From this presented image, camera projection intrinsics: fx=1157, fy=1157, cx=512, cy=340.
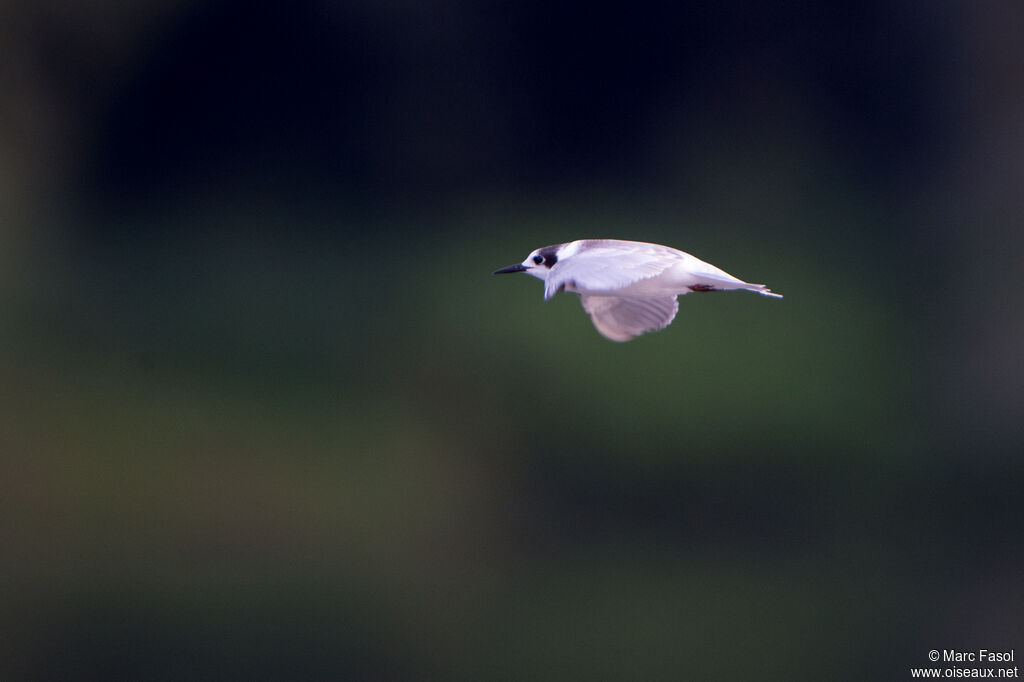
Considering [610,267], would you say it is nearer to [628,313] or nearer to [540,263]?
[540,263]

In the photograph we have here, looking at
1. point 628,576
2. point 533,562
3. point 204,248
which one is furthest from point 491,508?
point 204,248

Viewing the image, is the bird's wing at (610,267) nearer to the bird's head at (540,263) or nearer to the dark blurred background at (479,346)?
the bird's head at (540,263)

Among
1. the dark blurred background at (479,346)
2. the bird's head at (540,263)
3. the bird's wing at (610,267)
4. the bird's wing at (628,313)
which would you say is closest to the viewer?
the bird's wing at (610,267)

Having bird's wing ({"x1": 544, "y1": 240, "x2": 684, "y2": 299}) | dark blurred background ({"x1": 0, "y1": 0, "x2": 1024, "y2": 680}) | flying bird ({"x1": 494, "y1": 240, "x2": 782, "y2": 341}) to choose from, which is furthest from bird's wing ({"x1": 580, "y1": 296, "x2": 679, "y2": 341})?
dark blurred background ({"x1": 0, "y1": 0, "x2": 1024, "y2": 680})

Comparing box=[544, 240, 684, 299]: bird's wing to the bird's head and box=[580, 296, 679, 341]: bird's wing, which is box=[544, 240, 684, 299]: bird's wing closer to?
the bird's head

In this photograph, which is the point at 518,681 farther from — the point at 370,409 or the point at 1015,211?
the point at 1015,211

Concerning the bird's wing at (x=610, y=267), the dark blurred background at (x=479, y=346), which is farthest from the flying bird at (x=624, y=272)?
the dark blurred background at (x=479, y=346)
